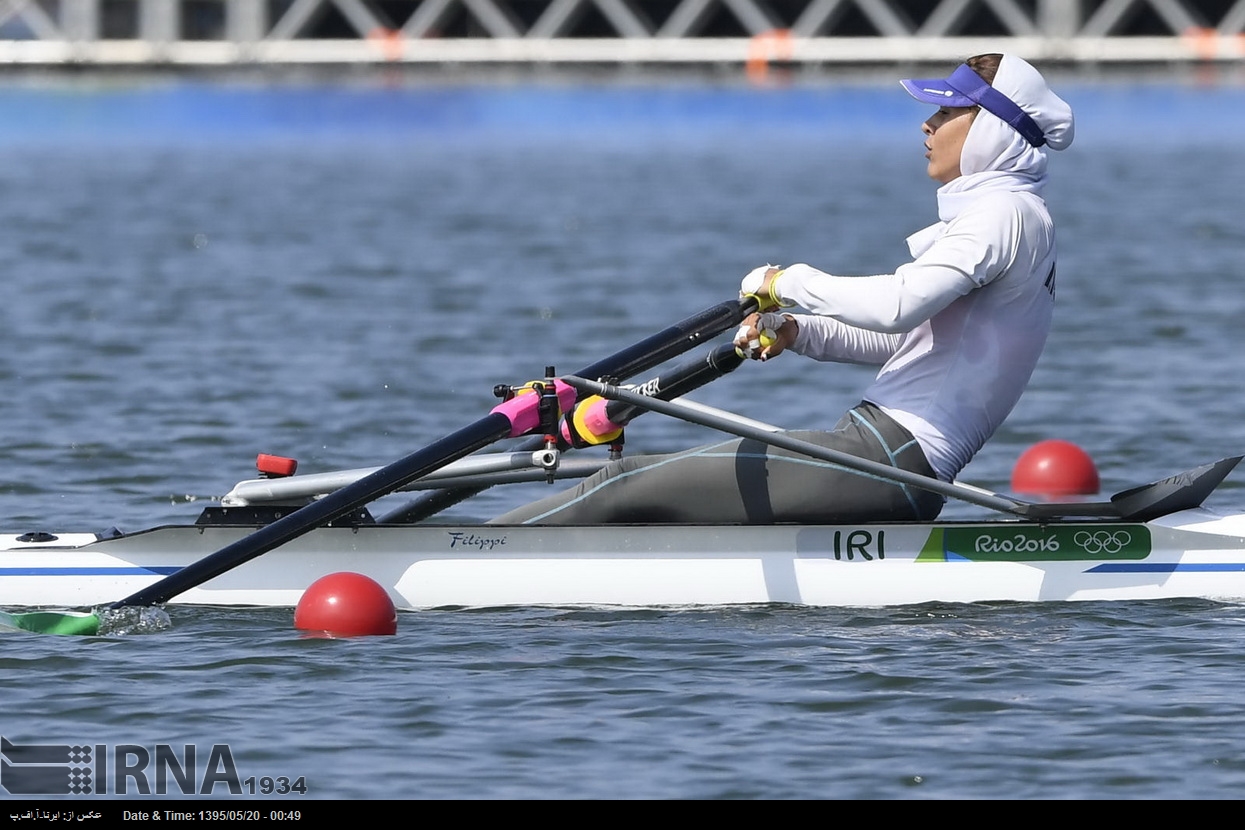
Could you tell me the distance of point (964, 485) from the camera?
298 inches

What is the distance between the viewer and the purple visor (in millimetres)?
7301

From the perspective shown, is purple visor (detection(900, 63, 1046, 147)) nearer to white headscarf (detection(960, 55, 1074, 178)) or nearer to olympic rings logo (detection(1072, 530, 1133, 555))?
white headscarf (detection(960, 55, 1074, 178))

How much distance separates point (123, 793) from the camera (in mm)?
5961

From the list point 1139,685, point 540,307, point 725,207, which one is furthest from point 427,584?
point 725,207

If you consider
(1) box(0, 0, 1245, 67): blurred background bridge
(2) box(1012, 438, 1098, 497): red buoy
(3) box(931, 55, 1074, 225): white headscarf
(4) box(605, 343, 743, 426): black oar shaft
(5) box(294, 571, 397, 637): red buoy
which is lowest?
(5) box(294, 571, 397, 637): red buoy

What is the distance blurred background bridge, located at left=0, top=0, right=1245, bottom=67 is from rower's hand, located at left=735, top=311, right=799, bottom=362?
3564 cm

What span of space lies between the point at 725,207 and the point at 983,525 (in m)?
21.7

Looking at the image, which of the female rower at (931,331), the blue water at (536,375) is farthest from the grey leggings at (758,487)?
the blue water at (536,375)

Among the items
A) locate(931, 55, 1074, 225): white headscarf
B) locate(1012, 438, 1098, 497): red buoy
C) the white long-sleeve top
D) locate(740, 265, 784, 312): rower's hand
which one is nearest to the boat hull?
the white long-sleeve top

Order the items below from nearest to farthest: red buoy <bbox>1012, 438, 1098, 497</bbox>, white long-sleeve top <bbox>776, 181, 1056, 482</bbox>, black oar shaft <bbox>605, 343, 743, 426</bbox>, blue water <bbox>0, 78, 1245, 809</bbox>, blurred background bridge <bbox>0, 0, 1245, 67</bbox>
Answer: blue water <bbox>0, 78, 1245, 809</bbox>
white long-sleeve top <bbox>776, 181, 1056, 482</bbox>
black oar shaft <bbox>605, 343, 743, 426</bbox>
red buoy <bbox>1012, 438, 1098, 497</bbox>
blurred background bridge <bbox>0, 0, 1245, 67</bbox>

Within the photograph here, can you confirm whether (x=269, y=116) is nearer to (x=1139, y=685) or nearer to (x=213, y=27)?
(x=213, y=27)

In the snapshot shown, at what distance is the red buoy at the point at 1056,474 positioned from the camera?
399 inches

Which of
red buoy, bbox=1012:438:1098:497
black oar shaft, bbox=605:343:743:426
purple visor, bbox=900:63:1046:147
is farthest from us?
red buoy, bbox=1012:438:1098:497

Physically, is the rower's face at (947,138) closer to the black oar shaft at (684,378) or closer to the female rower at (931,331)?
the female rower at (931,331)
